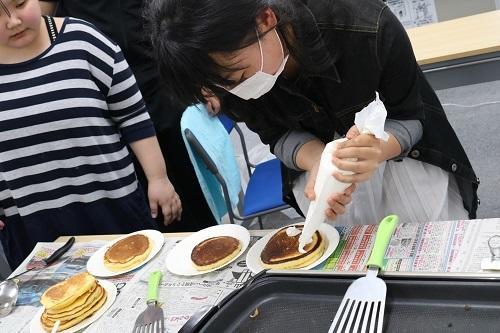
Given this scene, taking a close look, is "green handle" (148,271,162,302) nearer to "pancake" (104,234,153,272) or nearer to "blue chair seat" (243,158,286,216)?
"pancake" (104,234,153,272)

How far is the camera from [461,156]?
3.56ft

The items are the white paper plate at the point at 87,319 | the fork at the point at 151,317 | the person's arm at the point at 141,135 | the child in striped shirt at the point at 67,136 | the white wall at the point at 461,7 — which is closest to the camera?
the fork at the point at 151,317

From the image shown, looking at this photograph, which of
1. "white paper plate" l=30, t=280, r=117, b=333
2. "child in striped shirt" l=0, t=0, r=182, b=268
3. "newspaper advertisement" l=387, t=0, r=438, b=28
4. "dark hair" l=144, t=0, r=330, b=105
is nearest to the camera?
"dark hair" l=144, t=0, r=330, b=105

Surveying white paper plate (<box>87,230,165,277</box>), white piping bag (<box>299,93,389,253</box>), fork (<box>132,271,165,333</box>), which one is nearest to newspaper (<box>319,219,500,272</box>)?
white piping bag (<box>299,93,389,253</box>)

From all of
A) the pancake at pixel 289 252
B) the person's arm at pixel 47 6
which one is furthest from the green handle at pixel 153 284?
the person's arm at pixel 47 6

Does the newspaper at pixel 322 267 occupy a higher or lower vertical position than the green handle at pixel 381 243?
lower

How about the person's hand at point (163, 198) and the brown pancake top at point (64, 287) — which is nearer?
the brown pancake top at point (64, 287)

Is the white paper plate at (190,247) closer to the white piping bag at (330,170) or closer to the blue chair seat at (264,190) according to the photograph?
the white piping bag at (330,170)

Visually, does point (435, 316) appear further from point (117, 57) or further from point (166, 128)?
point (166, 128)

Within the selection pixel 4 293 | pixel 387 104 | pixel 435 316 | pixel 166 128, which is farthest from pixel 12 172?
pixel 435 316

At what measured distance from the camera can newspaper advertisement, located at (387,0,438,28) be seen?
384cm

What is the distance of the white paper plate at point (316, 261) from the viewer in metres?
0.96

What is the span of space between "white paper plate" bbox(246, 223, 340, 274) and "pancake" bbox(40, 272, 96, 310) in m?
0.35

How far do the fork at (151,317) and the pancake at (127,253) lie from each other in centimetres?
15
